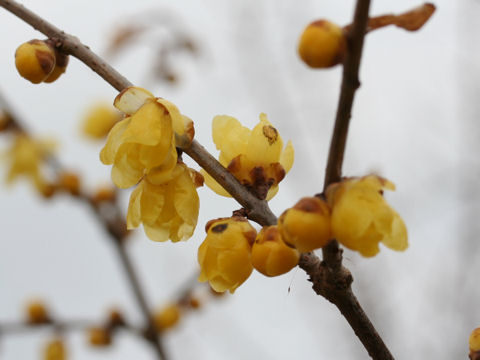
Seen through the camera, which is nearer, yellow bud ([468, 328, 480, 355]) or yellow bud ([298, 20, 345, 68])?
yellow bud ([298, 20, 345, 68])

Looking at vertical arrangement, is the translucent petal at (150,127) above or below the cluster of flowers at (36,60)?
below

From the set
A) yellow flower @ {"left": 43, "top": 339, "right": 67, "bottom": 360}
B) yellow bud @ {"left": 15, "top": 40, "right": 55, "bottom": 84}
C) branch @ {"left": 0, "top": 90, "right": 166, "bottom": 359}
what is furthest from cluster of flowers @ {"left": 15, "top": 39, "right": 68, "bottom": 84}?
yellow flower @ {"left": 43, "top": 339, "right": 67, "bottom": 360}

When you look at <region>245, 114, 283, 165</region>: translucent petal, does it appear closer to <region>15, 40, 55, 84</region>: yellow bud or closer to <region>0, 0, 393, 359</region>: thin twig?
<region>0, 0, 393, 359</region>: thin twig

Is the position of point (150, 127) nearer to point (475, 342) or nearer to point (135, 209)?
point (135, 209)

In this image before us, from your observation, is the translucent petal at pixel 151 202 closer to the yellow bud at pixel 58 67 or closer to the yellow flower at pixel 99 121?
the yellow bud at pixel 58 67

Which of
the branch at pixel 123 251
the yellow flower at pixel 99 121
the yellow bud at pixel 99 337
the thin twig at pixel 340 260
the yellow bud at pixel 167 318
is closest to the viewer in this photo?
the thin twig at pixel 340 260

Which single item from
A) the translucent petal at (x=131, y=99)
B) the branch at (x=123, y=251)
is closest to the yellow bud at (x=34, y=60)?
the translucent petal at (x=131, y=99)

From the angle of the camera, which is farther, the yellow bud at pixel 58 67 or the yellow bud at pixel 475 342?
the yellow bud at pixel 58 67
